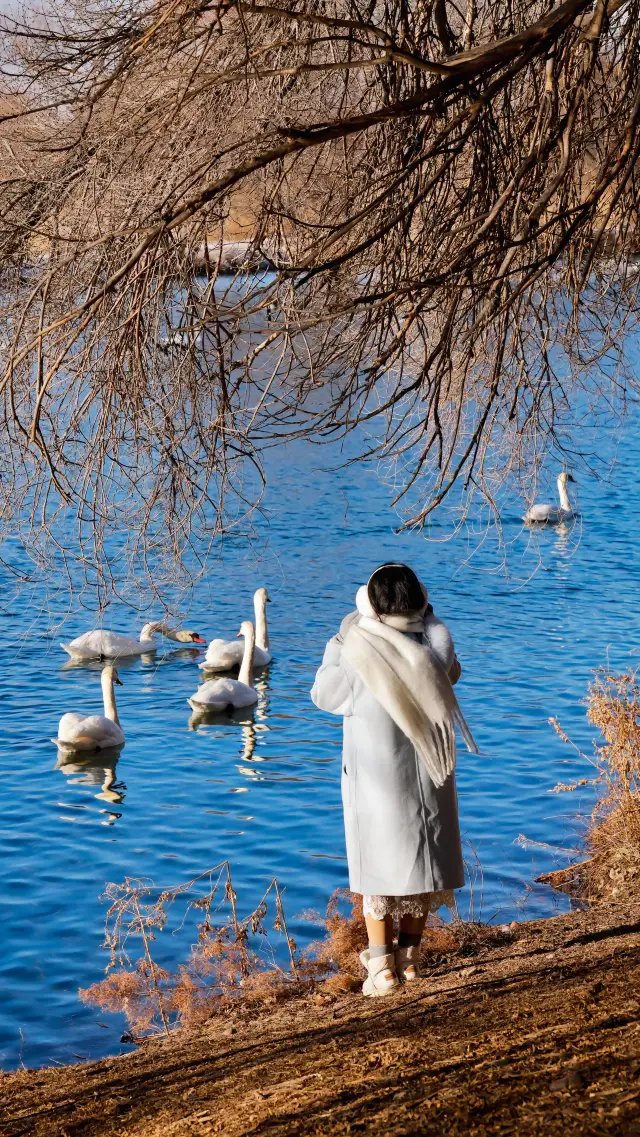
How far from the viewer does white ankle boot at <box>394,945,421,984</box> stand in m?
5.72

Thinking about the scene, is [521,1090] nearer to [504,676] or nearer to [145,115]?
[145,115]

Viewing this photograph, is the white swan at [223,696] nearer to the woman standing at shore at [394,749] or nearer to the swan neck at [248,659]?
the swan neck at [248,659]

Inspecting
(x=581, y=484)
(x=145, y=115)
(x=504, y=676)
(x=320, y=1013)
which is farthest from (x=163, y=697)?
(x=581, y=484)

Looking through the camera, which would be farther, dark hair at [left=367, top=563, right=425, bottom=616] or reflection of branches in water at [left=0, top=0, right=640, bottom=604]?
dark hair at [left=367, top=563, right=425, bottom=616]

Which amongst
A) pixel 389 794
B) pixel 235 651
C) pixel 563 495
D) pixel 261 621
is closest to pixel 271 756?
pixel 235 651

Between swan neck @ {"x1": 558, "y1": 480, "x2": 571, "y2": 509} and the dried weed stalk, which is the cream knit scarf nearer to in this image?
the dried weed stalk

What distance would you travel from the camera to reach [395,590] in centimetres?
535

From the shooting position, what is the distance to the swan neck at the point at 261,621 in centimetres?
1511

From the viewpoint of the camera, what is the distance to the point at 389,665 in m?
5.31

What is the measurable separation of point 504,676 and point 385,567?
858 centimetres

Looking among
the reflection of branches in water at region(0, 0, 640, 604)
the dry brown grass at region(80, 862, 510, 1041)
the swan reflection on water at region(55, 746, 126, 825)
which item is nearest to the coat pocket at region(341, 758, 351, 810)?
the dry brown grass at region(80, 862, 510, 1041)

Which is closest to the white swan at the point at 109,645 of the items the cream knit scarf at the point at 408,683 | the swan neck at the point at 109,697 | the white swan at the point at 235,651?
the white swan at the point at 235,651

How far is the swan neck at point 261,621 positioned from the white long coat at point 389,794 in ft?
31.5

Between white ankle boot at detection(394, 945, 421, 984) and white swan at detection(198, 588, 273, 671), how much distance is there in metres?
8.89
